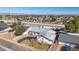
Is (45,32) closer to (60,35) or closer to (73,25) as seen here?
(60,35)

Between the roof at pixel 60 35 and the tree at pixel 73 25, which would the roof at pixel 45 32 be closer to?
the roof at pixel 60 35

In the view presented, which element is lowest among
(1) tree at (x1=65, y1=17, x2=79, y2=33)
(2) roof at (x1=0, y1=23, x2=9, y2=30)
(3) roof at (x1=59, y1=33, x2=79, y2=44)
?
(3) roof at (x1=59, y1=33, x2=79, y2=44)

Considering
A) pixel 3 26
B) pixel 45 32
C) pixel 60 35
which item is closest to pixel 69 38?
pixel 60 35

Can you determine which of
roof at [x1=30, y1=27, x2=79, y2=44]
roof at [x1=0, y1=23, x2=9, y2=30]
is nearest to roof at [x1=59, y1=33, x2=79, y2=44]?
roof at [x1=30, y1=27, x2=79, y2=44]

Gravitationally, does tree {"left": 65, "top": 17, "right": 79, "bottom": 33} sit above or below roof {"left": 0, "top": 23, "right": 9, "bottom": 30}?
above

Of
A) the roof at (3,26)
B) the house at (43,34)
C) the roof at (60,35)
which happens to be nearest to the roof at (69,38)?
the roof at (60,35)

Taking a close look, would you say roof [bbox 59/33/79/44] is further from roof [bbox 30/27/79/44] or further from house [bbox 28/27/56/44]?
house [bbox 28/27/56/44]

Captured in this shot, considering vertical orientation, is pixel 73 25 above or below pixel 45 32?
above

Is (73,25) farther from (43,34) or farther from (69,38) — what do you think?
(43,34)

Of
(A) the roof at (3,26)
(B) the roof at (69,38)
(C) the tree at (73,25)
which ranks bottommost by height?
(B) the roof at (69,38)
